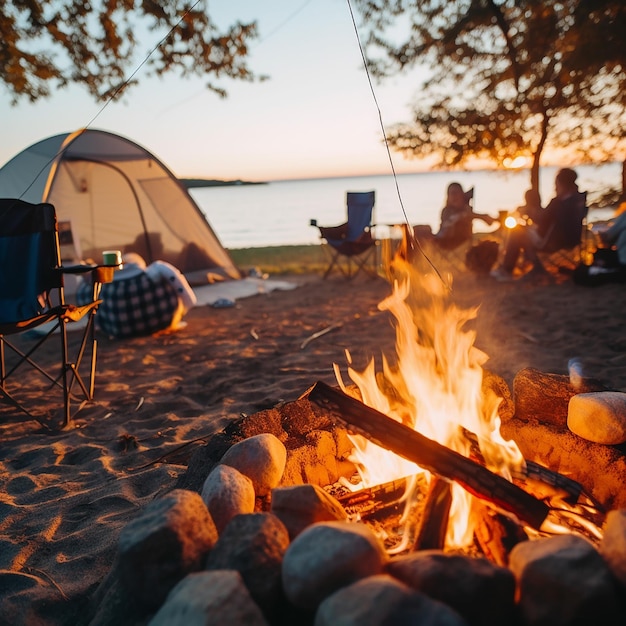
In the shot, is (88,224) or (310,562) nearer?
(310,562)

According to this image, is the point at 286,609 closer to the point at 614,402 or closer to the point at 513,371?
the point at 614,402

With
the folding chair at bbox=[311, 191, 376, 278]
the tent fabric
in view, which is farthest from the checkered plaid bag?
the folding chair at bbox=[311, 191, 376, 278]

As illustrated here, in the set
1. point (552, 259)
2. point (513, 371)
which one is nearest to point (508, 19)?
point (552, 259)

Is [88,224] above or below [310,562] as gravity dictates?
Result: above

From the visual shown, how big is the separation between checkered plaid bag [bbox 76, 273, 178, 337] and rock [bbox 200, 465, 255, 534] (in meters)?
4.02

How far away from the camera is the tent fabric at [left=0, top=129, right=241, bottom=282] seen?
7.39m

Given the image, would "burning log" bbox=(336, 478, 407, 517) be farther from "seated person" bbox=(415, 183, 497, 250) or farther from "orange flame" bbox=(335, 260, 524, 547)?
"seated person" bbox=(415, 183, 497, 250)

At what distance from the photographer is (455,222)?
8.03 meters

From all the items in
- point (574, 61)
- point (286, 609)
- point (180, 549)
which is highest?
point (574, 61)

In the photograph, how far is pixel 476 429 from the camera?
7.57 ft

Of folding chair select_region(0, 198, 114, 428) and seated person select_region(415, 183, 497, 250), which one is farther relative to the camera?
seated person select_region(415, 183, 497, 250)

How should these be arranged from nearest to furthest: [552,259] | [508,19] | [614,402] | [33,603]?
[33,603]
[614,402]
[552,259]
[508,19]

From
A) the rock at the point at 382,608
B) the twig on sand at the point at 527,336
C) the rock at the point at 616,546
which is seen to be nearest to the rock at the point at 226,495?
the rock at the point at 382,608

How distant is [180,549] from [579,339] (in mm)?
4136
